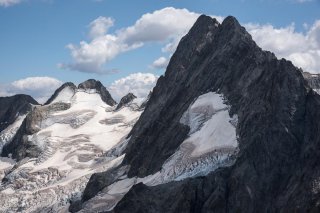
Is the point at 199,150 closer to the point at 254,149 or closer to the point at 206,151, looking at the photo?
the point at 206,151

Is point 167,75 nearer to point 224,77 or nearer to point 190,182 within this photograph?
point 224,77

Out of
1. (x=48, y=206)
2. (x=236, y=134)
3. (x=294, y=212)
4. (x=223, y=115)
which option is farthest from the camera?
(x=48, y=206)

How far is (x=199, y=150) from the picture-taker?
362ft

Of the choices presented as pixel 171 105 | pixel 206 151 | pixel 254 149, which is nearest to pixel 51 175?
pixel 171 105

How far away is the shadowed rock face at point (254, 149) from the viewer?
267 ft

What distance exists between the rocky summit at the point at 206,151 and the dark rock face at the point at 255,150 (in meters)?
0.17

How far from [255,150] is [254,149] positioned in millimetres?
239

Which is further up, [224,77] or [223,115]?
[224,77]

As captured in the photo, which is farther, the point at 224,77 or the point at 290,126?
the point at 224,77

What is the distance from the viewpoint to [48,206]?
146 metres

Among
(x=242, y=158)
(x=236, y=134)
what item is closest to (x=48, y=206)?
(x=236, y=134)

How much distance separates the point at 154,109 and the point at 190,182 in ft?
245

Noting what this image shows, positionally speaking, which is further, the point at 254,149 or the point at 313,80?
the point at 313,80

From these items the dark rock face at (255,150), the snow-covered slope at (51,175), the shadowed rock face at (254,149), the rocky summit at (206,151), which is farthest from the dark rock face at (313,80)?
the snow-covered slope at (51,175)
